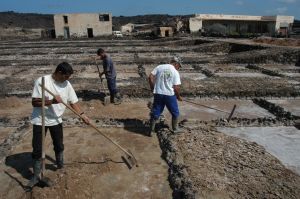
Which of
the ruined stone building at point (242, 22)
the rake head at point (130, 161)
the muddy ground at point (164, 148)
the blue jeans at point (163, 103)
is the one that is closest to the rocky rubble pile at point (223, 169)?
the muddy ground at point (164, 148)

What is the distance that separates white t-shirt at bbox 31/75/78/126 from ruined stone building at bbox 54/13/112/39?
48183mm

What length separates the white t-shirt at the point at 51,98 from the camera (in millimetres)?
4297

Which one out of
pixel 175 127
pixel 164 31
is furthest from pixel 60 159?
pixel 164 31

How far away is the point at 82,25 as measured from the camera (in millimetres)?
51781

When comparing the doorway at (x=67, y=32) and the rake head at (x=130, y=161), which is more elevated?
the doorway at (x=67, y=32)

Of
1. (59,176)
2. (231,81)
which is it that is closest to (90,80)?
(231,81)

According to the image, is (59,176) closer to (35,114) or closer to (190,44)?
(35,114)

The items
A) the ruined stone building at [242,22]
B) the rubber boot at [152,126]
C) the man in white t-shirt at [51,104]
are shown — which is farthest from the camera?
the ruined stone building at [242,22]

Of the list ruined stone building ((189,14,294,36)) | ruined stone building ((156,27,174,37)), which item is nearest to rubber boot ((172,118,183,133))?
ruined stone building ((156,27,174,37))

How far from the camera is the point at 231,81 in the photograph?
12234 millimetres

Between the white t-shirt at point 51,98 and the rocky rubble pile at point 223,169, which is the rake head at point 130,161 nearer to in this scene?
the rocky rubble pile at point 223,169

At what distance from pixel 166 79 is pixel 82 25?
1889 inches

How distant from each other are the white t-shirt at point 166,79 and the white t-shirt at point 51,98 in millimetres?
2096

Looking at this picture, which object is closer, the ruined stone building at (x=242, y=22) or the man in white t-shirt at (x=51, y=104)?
the man in white t-shirt at (x=51, y=104)
